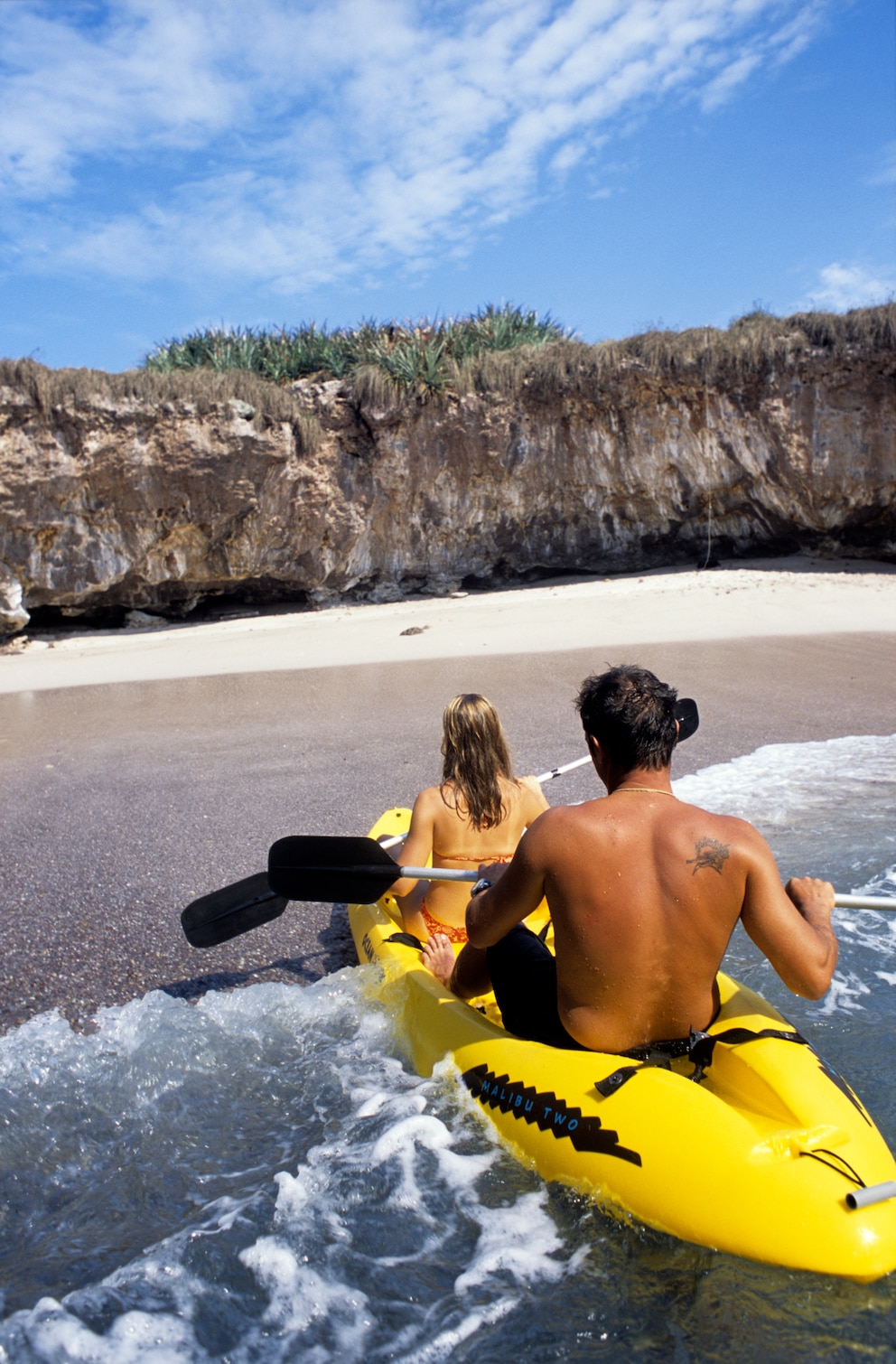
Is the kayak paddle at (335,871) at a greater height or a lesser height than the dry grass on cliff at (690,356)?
lesser

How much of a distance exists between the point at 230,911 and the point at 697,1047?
1.87 meters

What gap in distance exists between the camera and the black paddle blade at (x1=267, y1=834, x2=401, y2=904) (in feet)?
10.4

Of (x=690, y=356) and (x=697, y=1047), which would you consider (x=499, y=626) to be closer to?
(x=690, y=356)

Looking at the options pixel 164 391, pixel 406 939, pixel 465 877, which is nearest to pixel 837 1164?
pixel 465 877

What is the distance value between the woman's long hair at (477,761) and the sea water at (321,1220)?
806 mm

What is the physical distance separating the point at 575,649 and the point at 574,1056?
8.65 m

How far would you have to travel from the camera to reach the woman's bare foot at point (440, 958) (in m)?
3.17

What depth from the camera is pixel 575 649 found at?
10750 millimetres

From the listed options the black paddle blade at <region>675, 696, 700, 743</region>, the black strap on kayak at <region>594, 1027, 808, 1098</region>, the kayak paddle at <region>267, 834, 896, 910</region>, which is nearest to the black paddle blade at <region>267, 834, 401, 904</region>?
the kayak paddle at <region>267, 834, 896, 910</region>

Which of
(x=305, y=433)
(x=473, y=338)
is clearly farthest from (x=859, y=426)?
(x=305, y=433)

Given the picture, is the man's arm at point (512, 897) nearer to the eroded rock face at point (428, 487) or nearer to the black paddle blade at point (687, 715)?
the black paddle blade at point (687, 715)

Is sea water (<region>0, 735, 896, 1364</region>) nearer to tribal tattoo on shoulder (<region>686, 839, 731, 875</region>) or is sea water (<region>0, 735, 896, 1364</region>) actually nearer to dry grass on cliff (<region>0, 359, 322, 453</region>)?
tribal tattoo on shoulder (<region>686, 839, 731, 875</region>)

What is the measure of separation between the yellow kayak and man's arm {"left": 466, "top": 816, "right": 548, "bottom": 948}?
35 centimetres

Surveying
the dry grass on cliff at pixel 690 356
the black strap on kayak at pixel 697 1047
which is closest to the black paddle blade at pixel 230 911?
the black strap on kayak at pixel 697 1047
